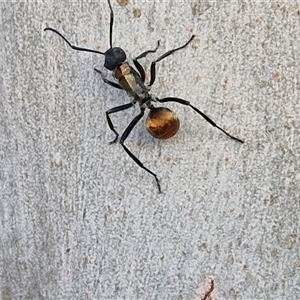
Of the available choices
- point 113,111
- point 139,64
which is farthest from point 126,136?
point 139,64

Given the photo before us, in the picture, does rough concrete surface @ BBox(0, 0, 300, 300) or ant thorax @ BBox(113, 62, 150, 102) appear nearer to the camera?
rough concrete surface @ BBox(0, 0, 300, 300)

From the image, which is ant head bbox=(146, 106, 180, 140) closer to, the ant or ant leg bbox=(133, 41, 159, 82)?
the ant

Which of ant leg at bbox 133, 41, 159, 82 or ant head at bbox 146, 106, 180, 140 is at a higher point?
ant leg at bbox 133, 41, 159, 82

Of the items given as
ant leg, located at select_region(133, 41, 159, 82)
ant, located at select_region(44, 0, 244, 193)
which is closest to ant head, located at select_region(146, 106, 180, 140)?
ant, located at select_region(44, 0, 244, 193)

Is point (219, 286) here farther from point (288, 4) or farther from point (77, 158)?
point (288, 4)

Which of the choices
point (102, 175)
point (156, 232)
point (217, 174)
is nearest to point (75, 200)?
point (102, 175)

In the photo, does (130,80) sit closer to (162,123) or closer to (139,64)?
(139,64)
